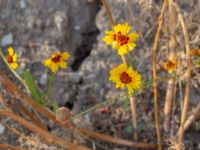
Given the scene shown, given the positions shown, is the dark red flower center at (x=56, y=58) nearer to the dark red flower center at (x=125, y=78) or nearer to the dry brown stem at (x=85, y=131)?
the dry brown stem at (x=85, y=131)

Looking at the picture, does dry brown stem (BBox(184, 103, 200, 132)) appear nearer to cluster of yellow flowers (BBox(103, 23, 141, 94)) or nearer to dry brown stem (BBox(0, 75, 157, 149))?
dry brown stem (BBox(0, 75, 157, 149))

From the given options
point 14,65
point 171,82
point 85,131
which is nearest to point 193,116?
point 171,82

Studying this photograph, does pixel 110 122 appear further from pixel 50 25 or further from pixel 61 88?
pixel 50 25

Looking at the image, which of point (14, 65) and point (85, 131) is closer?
point (14, 65)

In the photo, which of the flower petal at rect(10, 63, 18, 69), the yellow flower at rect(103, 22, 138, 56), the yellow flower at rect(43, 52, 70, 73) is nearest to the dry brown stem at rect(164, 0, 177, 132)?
the yellow flower at rect(103, 22, 138, 56)

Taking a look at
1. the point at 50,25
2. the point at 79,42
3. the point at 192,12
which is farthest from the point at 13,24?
the point at 192,12

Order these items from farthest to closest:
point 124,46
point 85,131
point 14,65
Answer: point 85,131
point 14,65
point 124,46

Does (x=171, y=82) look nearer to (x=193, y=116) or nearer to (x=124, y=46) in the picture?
(x=193, y=116)
